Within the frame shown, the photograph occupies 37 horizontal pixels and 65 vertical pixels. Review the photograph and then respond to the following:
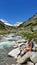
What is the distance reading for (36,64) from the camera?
14836 millimetres

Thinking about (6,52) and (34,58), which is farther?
(6,52)

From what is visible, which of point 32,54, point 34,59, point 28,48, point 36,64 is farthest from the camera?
point 28,48

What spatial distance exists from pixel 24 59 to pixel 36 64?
89.9 inches

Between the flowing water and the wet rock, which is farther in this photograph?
the flowing water

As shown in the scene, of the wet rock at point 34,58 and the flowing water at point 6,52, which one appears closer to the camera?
the wet rock at point 34,58

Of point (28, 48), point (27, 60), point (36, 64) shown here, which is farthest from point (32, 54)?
point (28, 48)

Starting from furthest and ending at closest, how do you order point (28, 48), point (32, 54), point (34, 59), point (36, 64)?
point (28, 48)
point (32, 54)
point (34, 59)
point (36, 64)

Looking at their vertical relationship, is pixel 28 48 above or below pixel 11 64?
above

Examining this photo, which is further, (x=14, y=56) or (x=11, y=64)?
(x=14, y=56)

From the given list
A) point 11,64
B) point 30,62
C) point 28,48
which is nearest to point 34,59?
point 30,62

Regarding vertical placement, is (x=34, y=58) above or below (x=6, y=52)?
below

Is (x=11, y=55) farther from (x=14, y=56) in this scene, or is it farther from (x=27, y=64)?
(x=27, y=64)

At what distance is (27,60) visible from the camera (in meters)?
17.0

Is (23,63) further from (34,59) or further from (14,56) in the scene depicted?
(14,56)
